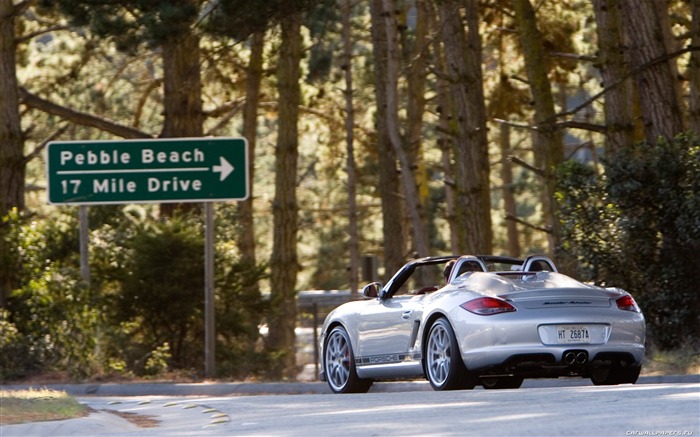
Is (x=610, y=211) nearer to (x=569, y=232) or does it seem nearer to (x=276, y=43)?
(x=569, y=232)

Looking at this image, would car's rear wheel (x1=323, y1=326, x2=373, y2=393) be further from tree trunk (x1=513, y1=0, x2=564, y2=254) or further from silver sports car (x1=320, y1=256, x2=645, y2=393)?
tree trunk (x1=513, y1=0, x2=564, y2=254)

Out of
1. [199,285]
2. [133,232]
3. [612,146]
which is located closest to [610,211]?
[612,146]

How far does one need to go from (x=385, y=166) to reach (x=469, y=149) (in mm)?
6694

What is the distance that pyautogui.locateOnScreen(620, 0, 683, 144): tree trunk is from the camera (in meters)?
20.9

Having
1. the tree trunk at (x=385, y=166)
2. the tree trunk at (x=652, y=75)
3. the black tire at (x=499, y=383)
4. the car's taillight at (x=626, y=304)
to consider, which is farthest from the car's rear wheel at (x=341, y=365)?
the tree trunk at (x=385, y=166)

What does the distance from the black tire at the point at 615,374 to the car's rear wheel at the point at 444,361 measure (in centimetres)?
135

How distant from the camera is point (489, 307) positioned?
1291 centimetres

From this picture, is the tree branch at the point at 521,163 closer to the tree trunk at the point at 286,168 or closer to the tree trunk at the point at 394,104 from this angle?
the tree trunk at the point at 394,104

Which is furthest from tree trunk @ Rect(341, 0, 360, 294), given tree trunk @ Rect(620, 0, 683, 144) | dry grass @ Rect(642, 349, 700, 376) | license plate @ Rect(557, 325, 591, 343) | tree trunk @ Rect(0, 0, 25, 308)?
license plate @ Rect(557, 325, 591, 343)

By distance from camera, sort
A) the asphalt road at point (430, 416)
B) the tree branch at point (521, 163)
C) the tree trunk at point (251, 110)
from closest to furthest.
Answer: the asphalt road at point (430, 416)
the tree branch at point (521, 163)
the tree trunk at point (251, 110)

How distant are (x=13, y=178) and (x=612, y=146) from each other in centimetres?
1120

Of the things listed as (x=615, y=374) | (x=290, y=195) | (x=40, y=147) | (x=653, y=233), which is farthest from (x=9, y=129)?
(x=615, y=374)

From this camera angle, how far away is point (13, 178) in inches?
1053

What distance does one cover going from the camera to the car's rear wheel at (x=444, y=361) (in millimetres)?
13133
